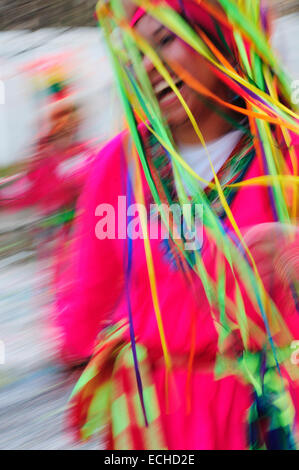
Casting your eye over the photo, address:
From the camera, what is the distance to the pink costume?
38.7 inches

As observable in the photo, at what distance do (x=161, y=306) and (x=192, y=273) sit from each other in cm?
9

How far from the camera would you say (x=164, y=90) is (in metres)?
0.99

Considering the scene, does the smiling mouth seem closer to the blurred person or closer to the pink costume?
the blurred person

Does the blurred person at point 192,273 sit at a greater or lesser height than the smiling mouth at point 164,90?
lesser

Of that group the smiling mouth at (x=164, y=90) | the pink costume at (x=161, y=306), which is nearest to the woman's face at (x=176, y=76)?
the smiling mouth at (x=164, y=90)

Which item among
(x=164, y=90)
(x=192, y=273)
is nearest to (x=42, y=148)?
(x=164, y=90)

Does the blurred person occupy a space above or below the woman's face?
below

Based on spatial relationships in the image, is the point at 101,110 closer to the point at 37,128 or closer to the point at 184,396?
the point at 37,128

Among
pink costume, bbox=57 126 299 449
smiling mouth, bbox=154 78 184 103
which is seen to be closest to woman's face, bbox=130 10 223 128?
smiling mouth, bbox=154 78 184 103

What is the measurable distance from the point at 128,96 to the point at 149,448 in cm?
71

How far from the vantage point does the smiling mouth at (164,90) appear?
989 millimetres

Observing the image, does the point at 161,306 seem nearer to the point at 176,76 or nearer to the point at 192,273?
the point at 192,273

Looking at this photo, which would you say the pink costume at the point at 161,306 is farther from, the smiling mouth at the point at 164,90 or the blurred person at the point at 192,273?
the smiling mouth at the point at 164,90

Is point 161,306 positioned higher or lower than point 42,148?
lower
